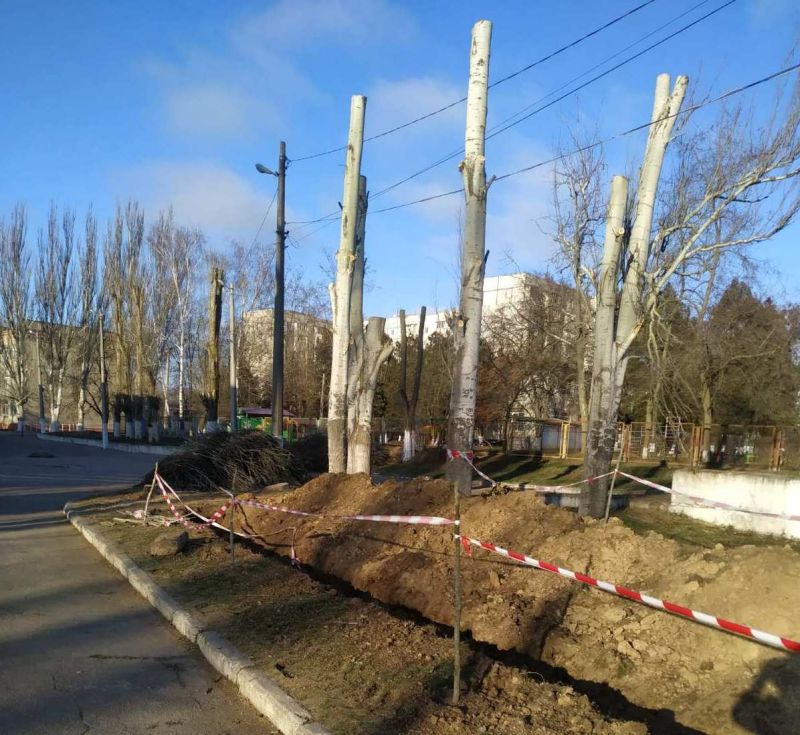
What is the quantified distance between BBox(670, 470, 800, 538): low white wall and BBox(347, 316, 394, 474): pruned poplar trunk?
592 centimetres

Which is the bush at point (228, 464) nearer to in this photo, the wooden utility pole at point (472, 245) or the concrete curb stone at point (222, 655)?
the wooden utility pole at point (472, 245)

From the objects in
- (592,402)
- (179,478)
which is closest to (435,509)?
(592,402)

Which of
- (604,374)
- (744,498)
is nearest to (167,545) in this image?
(604,374)

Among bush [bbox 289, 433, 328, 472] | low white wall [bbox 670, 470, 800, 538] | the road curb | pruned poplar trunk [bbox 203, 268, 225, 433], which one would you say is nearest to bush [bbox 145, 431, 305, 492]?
bush [bbox 289, 433, 328, 472]

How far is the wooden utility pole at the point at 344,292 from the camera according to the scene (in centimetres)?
1226

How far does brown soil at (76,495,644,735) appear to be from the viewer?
12.5ft

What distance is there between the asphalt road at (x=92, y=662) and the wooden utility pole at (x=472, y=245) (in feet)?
15.0

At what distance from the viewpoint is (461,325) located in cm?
946

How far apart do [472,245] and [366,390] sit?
428cm

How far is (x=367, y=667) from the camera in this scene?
4.70m

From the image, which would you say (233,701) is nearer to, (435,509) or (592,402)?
(435,509)

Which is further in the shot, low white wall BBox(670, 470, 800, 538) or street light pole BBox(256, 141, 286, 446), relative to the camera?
street light pole BBox(256, 141, 286, 446)

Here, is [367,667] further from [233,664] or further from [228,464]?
[228,464]

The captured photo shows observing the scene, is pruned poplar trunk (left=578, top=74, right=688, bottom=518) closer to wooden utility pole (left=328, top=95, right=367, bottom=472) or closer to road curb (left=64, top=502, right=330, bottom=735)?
wooden utility pole (left=328, top=95, right=367, bottom=472)
